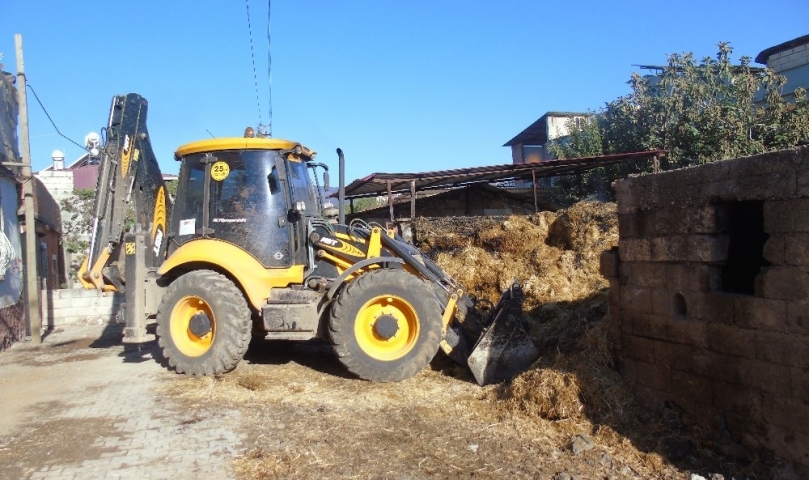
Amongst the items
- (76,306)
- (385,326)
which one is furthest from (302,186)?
(76,306)

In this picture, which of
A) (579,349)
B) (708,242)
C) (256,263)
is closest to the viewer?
(708,242)

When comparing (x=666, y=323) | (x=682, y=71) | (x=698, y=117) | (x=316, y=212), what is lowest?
(x=666, y=323)

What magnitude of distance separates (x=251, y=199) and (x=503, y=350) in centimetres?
339

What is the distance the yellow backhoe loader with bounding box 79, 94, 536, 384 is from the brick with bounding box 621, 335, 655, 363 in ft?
3.82

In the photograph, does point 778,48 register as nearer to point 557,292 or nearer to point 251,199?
point 557,292

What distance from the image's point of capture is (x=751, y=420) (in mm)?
4215

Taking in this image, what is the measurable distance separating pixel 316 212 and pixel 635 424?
465cm

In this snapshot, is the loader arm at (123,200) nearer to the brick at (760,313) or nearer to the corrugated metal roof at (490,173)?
the corrugated metal roof at (490,173)

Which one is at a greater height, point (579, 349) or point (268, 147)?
point (268, 147)

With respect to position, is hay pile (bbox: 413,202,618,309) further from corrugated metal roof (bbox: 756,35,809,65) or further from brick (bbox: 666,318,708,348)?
corrugated metal roof (bbox: 756,35,809,65)

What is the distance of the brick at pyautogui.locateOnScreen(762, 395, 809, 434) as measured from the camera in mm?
3850

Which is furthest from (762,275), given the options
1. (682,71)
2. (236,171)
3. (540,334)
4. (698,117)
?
(682,71)

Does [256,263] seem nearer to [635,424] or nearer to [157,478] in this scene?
[157,478]

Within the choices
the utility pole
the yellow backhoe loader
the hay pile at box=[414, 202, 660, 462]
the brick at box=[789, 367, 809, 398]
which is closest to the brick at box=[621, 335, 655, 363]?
the hay pile at box=[414, 202, 660, 462]
